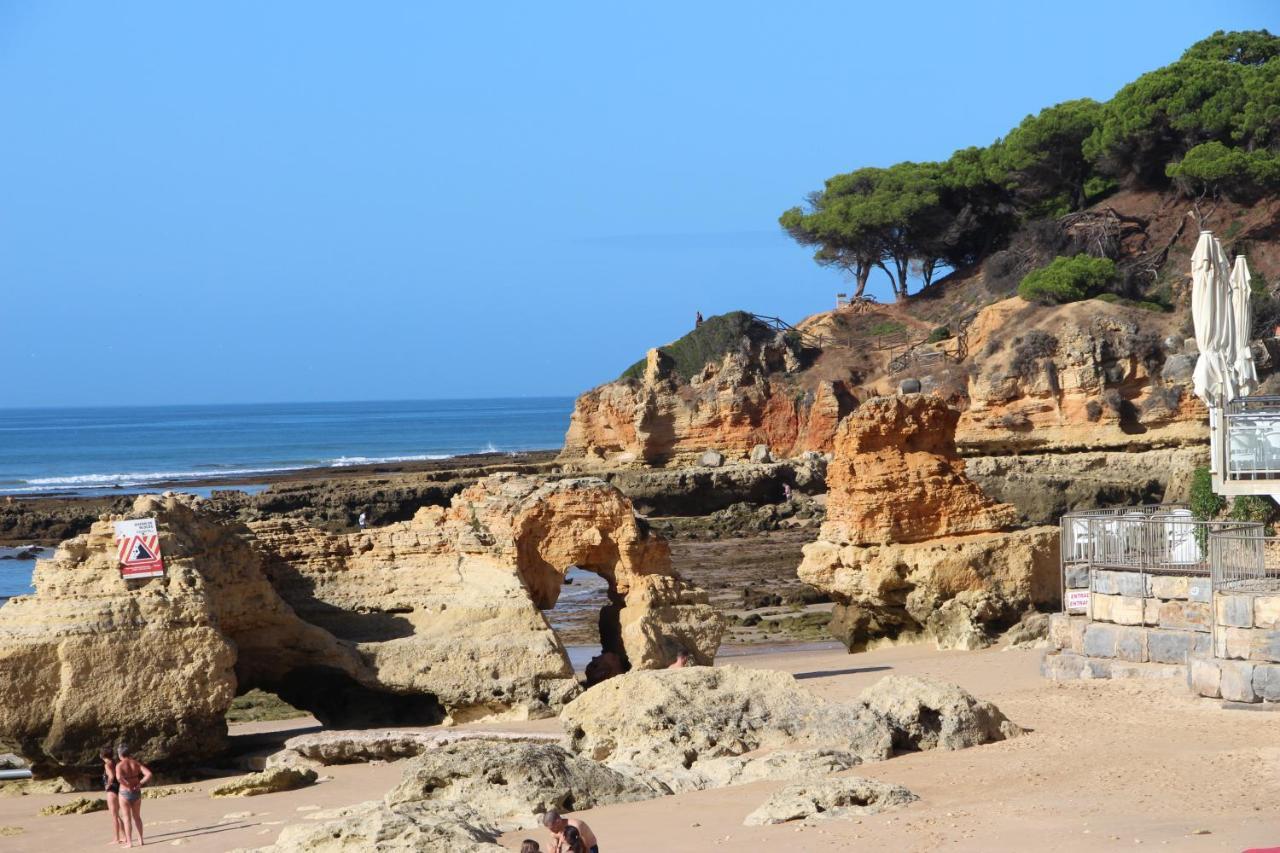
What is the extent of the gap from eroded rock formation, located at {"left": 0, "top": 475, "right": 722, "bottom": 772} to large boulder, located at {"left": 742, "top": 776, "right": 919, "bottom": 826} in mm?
5579

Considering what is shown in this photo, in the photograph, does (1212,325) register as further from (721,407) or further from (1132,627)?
(721,407)

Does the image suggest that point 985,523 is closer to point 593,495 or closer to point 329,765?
point 593,495

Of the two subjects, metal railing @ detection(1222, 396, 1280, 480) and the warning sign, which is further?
metal railing @ detection(1222, 396, 1280, 480)

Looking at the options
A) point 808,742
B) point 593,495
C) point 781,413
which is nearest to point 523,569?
point 593,495

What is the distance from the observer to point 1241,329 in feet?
57.4

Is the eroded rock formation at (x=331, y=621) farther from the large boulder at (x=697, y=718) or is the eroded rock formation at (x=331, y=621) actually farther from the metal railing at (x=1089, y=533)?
the metal railing at (x=1089, y=533)

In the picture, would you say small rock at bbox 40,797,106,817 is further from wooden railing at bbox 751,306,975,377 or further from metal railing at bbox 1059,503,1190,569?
wooden railing at bbox 751,306,975,377

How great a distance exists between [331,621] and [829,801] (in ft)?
25.2

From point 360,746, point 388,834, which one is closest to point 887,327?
Result: point 360,746

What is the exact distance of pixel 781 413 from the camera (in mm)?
56469

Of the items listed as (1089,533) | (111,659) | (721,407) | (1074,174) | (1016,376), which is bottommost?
(111,659)

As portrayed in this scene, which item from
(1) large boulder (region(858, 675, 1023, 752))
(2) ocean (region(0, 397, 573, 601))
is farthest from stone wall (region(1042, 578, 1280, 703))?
(2) ocean (region(0, 397, 573, 601))

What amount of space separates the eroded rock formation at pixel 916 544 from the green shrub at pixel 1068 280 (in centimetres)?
3312

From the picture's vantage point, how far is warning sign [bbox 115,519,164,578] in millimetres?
15125
